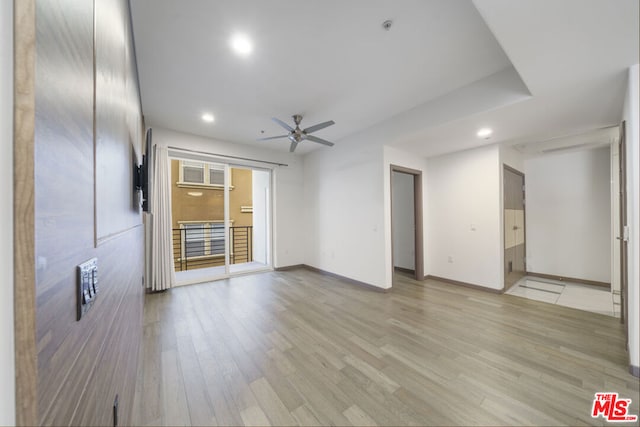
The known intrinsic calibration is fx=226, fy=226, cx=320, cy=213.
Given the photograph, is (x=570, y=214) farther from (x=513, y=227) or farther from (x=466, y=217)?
(x=466, y=217)

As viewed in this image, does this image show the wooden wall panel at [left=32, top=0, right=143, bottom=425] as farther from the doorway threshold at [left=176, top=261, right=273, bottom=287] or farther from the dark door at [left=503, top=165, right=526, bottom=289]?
the dark door at [left=503, top=165, right=526, bottom=289]

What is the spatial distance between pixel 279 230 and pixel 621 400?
185 inches

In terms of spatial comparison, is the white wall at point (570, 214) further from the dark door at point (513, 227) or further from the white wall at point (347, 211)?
the white wall at point (347, 211)

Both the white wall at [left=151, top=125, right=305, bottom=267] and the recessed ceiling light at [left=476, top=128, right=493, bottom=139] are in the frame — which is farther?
the white wall at [left=151, top=125, right=305, bottom=267]

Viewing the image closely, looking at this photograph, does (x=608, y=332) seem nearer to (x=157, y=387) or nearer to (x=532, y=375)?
(x=532, y=375)

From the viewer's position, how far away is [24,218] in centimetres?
35

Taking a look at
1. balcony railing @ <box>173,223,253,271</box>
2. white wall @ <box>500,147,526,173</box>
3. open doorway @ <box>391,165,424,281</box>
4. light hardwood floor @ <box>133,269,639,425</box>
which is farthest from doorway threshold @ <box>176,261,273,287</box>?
white wall @ <box>500,147,526,173</box>

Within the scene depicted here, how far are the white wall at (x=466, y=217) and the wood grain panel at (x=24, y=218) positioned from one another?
4492mm

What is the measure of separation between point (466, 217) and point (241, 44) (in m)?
4.06

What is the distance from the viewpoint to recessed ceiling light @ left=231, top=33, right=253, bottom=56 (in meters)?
1.86

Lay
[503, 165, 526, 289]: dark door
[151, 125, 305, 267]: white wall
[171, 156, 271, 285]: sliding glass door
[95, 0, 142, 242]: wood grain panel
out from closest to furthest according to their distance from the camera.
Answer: [95, 0, 142, 242]: wood grain panel, [503, 165, 526, 289]: dark door, [151, 125, 305, 267]: white wall, [171, 156, 271, 285]: sliding glass door

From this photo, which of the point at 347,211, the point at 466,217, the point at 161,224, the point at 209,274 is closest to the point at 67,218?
the point at 161,224

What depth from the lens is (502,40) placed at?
1.54m

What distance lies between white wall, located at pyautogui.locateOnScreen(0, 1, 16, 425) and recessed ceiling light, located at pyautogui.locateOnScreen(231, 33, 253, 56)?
6.17 feet
